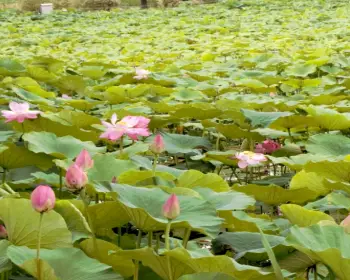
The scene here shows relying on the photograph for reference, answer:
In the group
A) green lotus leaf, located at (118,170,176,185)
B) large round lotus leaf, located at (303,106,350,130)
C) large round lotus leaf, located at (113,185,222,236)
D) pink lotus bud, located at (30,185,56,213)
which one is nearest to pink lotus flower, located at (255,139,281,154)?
large round lotus leaf, located at (303,106,350,130)

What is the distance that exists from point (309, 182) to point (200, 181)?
0.22m

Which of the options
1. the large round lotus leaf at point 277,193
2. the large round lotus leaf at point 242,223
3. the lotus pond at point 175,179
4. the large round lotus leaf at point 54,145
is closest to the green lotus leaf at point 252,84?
the lotus pond at point 175,179

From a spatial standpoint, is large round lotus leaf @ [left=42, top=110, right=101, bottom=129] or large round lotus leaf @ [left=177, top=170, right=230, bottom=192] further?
large round lotus leaf @ [left=42, top=110, right=101, bottom=129]

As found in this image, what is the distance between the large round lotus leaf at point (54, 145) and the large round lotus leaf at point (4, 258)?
0.44m

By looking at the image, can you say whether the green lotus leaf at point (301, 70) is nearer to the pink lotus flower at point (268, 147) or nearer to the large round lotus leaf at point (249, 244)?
the pink lotus flower at point (268, 147)

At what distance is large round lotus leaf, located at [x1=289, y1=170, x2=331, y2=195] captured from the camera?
1.23 m

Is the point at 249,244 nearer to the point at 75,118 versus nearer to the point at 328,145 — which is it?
the point at 328,145

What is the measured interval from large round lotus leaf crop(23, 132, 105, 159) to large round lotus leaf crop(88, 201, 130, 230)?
0.33m

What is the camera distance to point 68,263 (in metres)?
0.79

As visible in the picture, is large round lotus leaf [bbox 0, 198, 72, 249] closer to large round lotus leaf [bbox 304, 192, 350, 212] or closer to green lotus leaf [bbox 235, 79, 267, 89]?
large round lotus leaf [bbox 304, 192, 350, 212]

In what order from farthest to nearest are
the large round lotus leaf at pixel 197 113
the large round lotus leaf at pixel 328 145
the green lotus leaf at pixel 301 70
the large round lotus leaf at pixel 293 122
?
the green lotus leaf at pixel 301 70, the large round lotus leaf at pixel 197 113, the large round lotus leaf at pixel 293 122, the large round lotus leaf at pixel 328 145

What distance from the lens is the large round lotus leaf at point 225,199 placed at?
102 centimetres

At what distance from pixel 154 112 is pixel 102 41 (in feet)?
15.5

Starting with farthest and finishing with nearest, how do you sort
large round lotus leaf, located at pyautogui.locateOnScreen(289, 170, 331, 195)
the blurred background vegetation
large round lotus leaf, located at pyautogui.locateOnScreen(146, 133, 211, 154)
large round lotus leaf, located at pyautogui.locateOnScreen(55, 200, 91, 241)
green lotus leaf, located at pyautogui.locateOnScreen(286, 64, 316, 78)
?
the blurred background vegetation → green lotus leaf, located at pyautogui.locateOnScreen(286, 64, 316, 78) → large round lotus leaf, located at pyautogui.locateOnScreen(146, 133, 211, 154) → large round lotus leaf, located at pyautogui.locateOnScreen(289, 170, 331, 195) → large round lotus leaf, located at pyautogui.locateOnScreen(55, 200, 91, 241)
